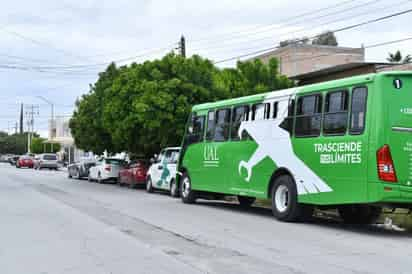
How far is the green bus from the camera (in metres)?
12.5

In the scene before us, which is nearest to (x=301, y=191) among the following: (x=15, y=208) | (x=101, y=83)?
(x=15, y=208)

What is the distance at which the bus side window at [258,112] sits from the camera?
16.5 m

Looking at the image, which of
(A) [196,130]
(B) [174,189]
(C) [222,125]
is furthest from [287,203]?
(B) [174,189]

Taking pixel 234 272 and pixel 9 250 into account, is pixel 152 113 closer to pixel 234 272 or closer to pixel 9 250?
pixel 9 250

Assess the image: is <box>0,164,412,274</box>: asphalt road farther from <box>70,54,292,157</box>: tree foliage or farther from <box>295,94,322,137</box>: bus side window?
<box>70,54,292,157</box>: tree foliage

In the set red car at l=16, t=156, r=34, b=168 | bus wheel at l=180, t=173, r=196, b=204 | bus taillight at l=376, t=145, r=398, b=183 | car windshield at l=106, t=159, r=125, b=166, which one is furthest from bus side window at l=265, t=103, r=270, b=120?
red car at l=16, t=156, r=34, b=168

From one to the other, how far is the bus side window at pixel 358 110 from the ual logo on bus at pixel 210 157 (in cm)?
641

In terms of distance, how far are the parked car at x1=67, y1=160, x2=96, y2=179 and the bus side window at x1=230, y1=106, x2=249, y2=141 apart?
67.6 feet

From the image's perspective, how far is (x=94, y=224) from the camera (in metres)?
14.3

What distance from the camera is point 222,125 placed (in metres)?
18.8

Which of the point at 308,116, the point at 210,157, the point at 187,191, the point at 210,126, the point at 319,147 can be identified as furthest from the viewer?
the point at 187,191

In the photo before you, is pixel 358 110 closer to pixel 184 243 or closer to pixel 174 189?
pixel 184 243

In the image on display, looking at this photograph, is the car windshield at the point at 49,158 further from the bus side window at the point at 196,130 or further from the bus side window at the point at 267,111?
the bus side window at the point at 267,111

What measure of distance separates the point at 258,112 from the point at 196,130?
13.7 ft
